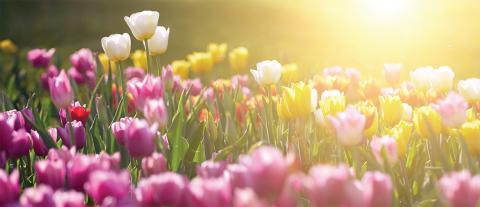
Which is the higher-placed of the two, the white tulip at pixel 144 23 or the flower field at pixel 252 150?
the white tulip at pixel 144 23

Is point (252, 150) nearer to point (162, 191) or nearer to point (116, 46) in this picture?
point (162, 191)

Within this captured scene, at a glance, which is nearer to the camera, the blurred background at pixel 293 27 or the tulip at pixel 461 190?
the tulip at pixel 461 190

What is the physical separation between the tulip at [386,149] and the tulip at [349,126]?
0.08 metres

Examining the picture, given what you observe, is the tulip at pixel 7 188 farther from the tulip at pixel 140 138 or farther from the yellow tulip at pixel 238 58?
the yellow tulip at pixel 238 58

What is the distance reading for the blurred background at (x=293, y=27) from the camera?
6.83 m

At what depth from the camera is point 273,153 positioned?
1280 millimetres

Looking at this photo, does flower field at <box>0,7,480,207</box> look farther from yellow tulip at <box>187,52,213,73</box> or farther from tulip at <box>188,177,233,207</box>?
yellow tulip at <box>187,52,213,73</box>

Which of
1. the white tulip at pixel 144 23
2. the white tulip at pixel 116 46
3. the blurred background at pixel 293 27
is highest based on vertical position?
the white tulip at pixel 144 23

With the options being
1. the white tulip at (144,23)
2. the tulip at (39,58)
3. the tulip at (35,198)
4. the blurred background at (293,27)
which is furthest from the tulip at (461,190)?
the blurred background at (293,27)

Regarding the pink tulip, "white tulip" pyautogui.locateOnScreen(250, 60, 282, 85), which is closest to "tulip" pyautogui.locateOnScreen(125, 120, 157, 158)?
the pink tulip

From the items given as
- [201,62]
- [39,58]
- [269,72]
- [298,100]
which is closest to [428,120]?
[298,100]

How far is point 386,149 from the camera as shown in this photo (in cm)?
192

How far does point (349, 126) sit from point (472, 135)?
0.42 meters

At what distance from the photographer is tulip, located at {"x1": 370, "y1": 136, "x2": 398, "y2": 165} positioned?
1907 millimetres
